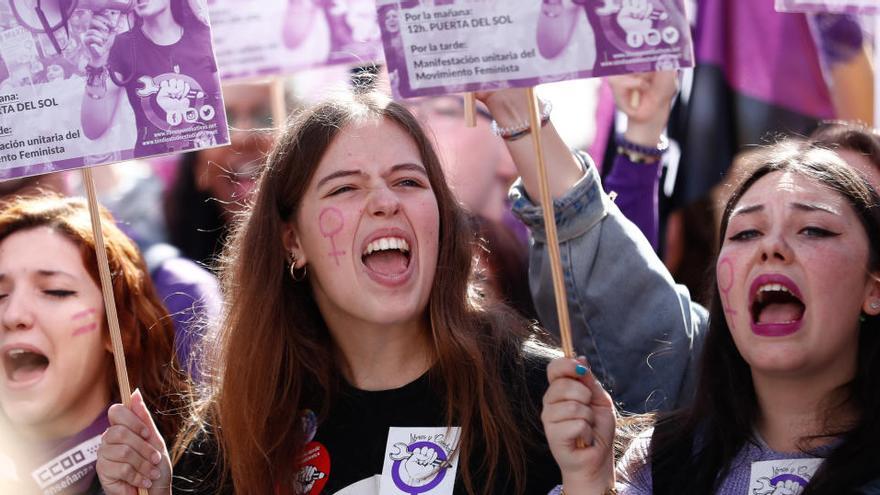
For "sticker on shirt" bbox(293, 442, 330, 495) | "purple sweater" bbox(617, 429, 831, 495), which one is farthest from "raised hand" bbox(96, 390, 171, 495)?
"purple sweater" bbox(617, 429, 831, 495)

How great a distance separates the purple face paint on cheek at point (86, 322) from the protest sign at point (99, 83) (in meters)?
0.67

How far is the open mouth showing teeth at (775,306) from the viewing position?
8.51ft

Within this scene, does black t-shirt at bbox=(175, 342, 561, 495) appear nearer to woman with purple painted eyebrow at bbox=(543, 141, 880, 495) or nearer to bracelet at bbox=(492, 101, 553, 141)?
woman with purple painted eyebrow at bbox=(543, 141, 880, 495)

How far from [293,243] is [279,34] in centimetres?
158

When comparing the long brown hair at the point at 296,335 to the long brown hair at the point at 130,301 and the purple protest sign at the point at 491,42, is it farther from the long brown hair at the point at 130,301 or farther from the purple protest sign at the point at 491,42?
the purple protest sign at the point at 491,42

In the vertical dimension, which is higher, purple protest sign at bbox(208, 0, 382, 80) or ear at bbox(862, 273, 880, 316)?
purple protest sign at bbox(208, 0, 382, 80)

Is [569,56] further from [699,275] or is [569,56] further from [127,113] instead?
[699,275]

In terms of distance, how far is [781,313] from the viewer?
103 inches

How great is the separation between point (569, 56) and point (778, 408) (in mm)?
856

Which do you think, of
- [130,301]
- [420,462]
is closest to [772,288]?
[420,462]

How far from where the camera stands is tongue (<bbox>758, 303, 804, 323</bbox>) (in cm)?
261

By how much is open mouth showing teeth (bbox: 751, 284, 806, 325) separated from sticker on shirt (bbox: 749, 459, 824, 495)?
29 cm

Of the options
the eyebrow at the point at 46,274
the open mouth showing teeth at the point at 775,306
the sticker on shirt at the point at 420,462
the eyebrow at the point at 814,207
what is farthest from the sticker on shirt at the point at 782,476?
the eyebrow at the point at 46,274

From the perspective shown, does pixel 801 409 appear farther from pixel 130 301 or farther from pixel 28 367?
pixel 28 367
